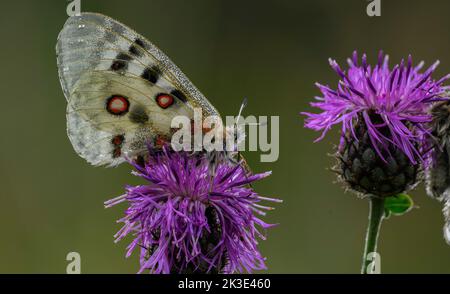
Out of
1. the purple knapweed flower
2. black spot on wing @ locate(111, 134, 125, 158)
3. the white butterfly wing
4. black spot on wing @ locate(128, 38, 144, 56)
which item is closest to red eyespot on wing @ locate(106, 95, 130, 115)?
the white butterfly wing

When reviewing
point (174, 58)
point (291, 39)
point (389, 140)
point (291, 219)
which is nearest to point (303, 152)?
point (291, 219)

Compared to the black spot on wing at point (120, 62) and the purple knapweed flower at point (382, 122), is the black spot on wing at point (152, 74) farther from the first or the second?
the purple knapweed flower at point (382, 122)

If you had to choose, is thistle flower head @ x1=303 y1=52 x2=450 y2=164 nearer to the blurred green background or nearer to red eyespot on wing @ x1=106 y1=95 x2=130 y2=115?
red eyespot on wing @ x1=106 y1=95 x2=130 y2=115

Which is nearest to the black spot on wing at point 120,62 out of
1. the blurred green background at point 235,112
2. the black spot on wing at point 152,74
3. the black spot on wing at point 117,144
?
the black spot on wing at point 152,74

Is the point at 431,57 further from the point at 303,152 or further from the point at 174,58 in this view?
the point at 174,58
